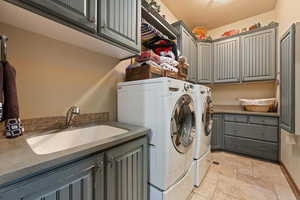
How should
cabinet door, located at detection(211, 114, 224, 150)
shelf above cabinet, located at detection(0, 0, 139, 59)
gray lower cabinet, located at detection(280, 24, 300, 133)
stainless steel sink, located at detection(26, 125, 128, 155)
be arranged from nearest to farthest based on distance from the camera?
1. shelf above cabinet, located at detection(0, 0, 139, 59)
2. stainless steel sink, located at detection(26, 125, 128, 155)
3. gray lower cabinet, located at detection(280, 24, 300, 133)
4. cabinet door, located at detection(211, 114, 224, 150)

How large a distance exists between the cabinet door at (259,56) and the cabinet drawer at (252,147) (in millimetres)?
1221

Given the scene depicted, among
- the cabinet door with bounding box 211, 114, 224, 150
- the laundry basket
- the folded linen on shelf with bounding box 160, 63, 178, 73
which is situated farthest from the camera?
the cabinet door with bounding box 211, 114, 224, 150

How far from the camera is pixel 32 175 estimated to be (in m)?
0.52

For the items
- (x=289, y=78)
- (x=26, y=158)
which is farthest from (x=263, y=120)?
(x=26, y=158)

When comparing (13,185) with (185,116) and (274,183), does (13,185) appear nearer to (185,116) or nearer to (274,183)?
(185,116)

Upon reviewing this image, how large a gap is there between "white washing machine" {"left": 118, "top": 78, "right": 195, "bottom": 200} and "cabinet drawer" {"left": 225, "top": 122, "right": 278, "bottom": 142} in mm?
1637

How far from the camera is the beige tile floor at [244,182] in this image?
150 cm

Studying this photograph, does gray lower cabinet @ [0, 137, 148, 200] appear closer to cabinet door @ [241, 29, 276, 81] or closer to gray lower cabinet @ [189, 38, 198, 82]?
gray lower cabinet @ [189, 38, 198, 82]

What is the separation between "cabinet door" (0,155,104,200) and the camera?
1.65 ft

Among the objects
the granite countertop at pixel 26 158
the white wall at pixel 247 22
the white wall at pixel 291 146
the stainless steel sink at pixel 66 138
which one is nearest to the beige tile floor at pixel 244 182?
the white wall at pixel 291 146

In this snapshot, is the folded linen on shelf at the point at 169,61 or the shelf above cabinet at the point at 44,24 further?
the folded linen on shelf at the point at 169,61

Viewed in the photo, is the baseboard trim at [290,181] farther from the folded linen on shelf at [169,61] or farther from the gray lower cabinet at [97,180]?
the folded linen on shelf at [169,61]

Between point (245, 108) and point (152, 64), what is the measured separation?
2.38 metres

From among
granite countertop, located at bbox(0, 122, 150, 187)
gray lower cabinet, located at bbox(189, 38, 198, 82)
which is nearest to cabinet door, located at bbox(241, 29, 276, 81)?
gray lower cabinet, located at bbox(189, 38, 198, 82)
